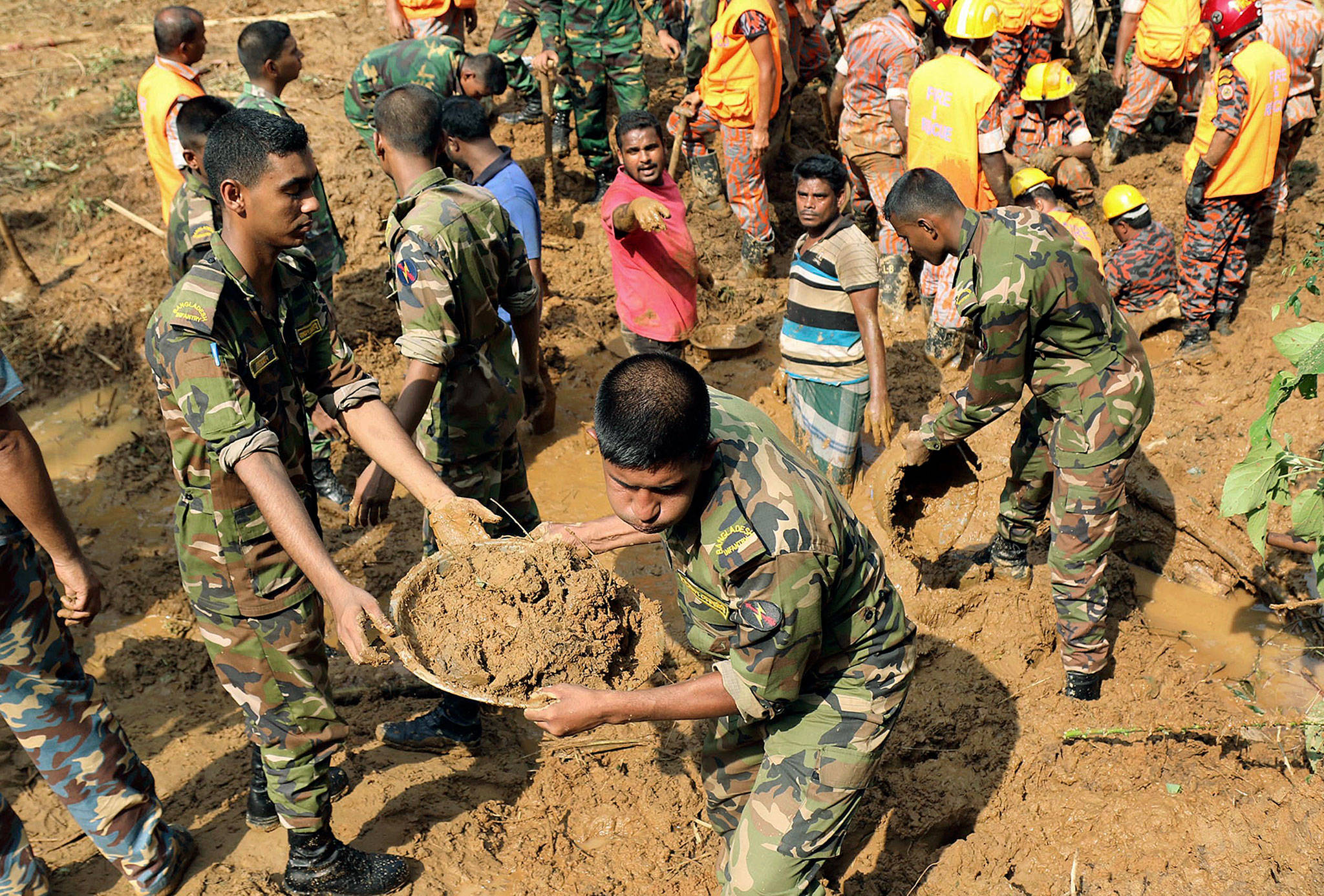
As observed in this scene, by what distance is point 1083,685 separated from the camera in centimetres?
425

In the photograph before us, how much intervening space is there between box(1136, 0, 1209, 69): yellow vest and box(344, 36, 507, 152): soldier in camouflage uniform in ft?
17.7

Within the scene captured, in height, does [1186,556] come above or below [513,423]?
below

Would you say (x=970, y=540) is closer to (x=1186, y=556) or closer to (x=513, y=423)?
(x=1186, y=556)

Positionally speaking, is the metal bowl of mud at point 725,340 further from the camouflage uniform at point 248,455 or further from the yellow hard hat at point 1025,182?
the camouflage uniform at point 248,455

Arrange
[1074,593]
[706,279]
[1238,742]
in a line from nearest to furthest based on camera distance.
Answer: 1. [1238,742]
2. [1074,593]
3. [706,279]

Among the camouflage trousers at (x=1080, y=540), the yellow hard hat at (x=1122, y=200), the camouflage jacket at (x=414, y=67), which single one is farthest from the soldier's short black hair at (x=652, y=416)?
the yellow hard hat at (x=1122, y=200)

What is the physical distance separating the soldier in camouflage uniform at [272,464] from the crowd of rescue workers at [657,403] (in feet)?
0.04

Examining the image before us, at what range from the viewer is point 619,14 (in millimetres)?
7844

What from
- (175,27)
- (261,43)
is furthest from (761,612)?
(175,27)

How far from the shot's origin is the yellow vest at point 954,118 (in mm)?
5980

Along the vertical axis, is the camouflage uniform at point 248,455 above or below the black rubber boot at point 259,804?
above

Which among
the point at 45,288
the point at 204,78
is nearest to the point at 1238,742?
the point at 45,288

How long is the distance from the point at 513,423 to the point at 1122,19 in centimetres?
768

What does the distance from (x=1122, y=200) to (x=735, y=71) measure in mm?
2894
